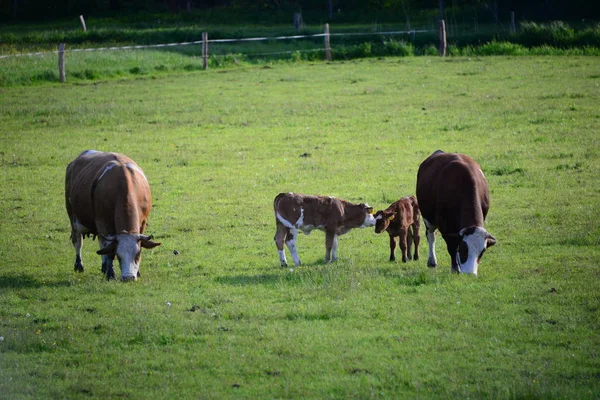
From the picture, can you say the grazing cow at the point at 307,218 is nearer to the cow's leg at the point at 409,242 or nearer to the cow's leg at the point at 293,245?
the cow's leg at the point at 293,245

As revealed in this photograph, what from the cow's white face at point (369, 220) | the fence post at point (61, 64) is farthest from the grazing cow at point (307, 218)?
the fence post at point (61, 64)

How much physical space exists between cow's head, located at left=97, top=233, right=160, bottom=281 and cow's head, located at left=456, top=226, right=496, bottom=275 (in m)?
4.45

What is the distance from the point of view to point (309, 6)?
70375 millimetres

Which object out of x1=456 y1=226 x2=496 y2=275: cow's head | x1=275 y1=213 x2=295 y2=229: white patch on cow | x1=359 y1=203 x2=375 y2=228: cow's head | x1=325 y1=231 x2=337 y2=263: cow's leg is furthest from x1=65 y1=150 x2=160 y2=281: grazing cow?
x1=456 y1=226 x2=496 y2=275: cow's head

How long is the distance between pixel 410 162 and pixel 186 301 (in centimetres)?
1121

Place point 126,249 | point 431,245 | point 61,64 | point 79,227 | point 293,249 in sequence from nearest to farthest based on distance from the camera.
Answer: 1. point 126,249
2. point 431,245
3. point 293,249
4. point 79,227
5. point 61,64

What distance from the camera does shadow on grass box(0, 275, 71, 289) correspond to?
42.0 ft

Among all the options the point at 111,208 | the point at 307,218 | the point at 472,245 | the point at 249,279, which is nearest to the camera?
the point at 472,245

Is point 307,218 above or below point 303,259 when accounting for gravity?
above

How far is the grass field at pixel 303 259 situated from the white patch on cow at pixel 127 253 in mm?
265

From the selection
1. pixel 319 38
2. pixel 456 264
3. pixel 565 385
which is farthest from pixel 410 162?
pixel 319 38

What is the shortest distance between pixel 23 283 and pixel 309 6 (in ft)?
197

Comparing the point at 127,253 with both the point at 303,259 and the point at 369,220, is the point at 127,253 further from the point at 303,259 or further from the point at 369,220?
the point at 369,220

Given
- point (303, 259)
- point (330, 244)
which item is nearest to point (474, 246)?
point (330, 244)
